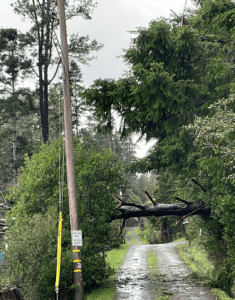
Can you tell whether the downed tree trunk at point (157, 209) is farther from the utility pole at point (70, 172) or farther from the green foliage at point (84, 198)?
the utility pole at point (70, 172)

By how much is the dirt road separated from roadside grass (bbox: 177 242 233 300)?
0.29 meters

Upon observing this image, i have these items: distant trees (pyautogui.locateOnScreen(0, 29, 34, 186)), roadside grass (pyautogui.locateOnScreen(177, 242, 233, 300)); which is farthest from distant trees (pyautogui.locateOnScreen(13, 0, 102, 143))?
roadside grass (pyautogui.locateOnScreen(177, 242, 233, 300))

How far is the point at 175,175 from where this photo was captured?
15461mm

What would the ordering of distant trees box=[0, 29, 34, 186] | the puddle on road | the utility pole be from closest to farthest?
A: the utility pole
the puddle on road
distant trees box=[0, 29, 34, 186]

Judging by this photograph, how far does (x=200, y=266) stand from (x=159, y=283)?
4.39 meters

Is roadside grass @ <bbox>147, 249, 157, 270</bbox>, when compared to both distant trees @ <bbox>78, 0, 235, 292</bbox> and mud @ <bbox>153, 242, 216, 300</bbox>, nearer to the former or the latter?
mud @ <bbox>153, 242, 216, 300</bbox>

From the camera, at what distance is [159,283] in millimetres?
13883

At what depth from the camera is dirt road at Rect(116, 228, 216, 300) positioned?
38.4 ft

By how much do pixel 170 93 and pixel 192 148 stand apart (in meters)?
3.37

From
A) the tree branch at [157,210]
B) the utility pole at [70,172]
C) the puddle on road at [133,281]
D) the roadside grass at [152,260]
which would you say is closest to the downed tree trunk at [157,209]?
the tree branch at [157,210]

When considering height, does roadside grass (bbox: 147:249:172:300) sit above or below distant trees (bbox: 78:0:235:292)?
below

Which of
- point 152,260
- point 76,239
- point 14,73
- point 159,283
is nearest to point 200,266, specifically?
point 152,260

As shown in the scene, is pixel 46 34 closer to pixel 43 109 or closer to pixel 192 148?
pixel 43 109

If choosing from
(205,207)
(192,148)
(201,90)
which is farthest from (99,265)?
(201,90)
